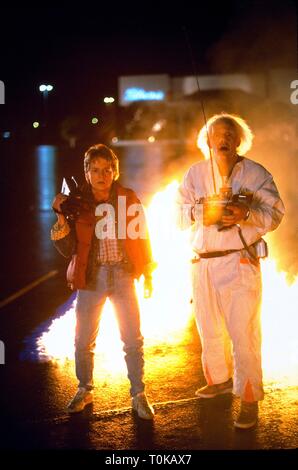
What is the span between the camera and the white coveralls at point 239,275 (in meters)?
4.44

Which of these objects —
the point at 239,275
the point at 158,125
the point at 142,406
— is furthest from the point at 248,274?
the point at 158,125

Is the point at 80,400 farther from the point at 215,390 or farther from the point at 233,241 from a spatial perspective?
the point at 233,241

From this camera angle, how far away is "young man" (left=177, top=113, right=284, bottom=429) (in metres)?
4.40

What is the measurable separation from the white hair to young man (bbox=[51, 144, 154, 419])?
0.64 meters

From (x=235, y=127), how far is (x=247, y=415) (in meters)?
1.90

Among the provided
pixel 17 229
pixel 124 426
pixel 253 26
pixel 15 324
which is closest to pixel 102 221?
pixel 124 426

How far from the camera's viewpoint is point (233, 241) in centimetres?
448

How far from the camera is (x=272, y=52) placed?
1070 inches

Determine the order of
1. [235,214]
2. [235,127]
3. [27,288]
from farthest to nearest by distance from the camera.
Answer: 1. [27,288]
2. [235,127]
3. [235,214]

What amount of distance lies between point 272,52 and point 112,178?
946 inches

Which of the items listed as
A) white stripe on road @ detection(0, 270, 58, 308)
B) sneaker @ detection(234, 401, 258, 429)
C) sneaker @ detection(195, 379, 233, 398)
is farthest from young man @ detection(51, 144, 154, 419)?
white stripe on road @ detection(0, 270, 58, 308)

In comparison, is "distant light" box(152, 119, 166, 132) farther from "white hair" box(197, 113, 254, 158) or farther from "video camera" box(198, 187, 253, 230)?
"video camera" box(198, 187, 253, 230)

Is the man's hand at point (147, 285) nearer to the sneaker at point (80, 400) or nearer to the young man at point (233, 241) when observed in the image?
the young man at point (233, 241)

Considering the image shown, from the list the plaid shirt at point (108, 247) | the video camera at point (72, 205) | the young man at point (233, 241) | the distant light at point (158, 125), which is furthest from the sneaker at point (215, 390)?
the distant light at point (158, 125)
